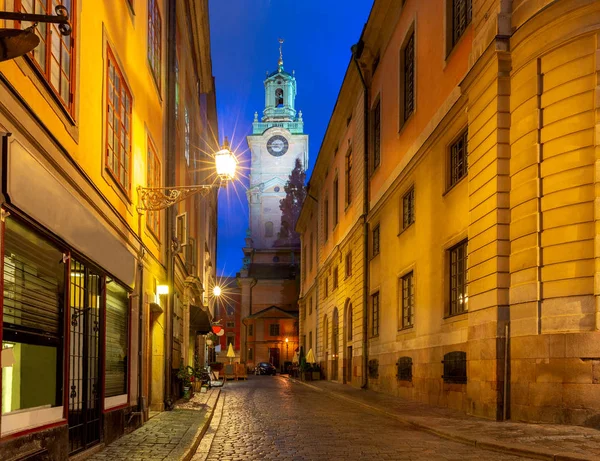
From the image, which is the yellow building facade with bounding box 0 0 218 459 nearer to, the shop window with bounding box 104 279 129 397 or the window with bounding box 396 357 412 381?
the shop window with bounding box 104 279 129 397

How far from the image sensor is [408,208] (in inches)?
870

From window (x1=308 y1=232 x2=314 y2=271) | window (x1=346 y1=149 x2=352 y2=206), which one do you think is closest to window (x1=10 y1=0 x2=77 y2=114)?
window (x1=346 y1=149 x2=352 y2=206)

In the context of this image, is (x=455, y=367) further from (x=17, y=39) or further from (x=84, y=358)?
(x=17, y=39)

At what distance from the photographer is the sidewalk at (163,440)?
881 cm

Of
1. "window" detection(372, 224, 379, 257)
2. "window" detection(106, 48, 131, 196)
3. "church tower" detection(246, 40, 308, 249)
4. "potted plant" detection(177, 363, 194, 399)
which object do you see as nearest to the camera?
"window" detection(106, 48, 131, 196)

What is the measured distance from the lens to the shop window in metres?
10.3

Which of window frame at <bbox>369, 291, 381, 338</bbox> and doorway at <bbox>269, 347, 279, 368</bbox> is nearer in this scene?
window frame at <bbox>369, 291, 381, 338</bbox>

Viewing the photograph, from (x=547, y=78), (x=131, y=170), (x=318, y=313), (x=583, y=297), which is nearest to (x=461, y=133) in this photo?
(x=547, y=78)

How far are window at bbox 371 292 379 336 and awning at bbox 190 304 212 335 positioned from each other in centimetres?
644

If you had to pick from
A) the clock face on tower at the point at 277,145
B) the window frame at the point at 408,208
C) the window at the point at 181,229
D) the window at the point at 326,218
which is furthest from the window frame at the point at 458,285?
the clock face on tower at the point at 277,145

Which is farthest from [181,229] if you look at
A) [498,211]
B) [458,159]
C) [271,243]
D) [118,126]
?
[271,243]

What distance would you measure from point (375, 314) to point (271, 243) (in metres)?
69.2

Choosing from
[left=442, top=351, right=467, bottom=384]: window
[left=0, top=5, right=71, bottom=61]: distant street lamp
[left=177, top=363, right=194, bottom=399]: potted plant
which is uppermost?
[left=0, top=5, right=71, bottom=61]: distant street lamp

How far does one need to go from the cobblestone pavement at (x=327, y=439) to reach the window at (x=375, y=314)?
29.2ft
